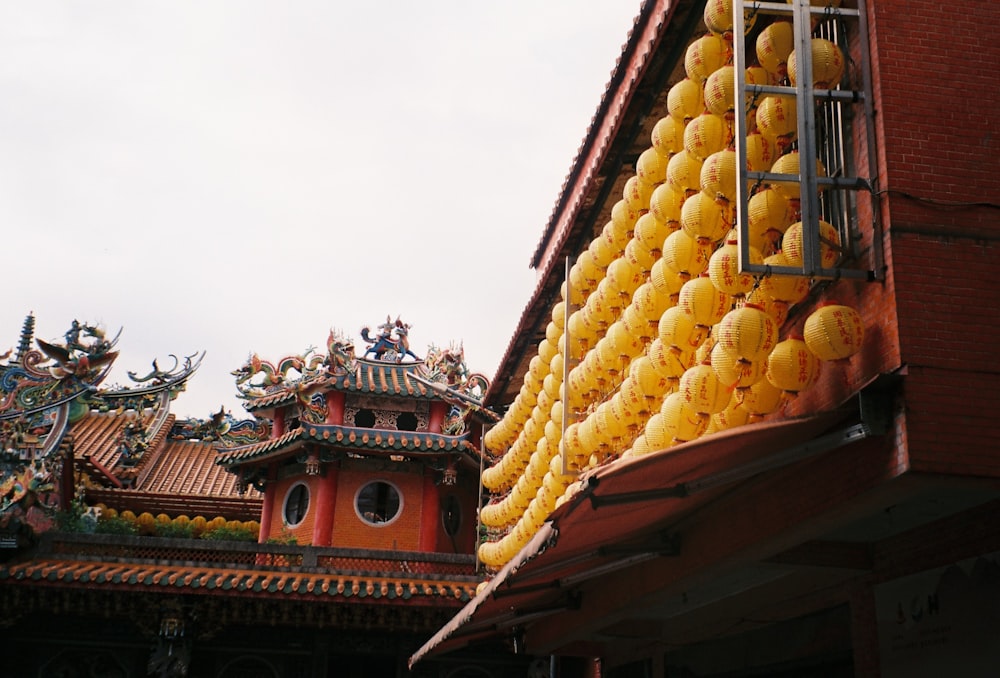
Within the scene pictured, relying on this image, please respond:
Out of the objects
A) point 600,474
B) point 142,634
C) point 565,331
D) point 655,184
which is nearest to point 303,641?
point 142,634

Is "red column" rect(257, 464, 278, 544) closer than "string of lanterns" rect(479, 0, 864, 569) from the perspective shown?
No

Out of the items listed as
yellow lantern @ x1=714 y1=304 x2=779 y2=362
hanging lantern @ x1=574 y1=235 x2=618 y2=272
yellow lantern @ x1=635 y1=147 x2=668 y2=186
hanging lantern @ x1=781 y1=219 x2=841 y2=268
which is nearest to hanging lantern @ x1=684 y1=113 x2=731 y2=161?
yellow lantern @ x1=635 y1=147 x2=668 y2=186

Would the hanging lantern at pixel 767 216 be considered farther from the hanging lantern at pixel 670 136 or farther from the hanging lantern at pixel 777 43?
the hanging lantern at pixel 670 136

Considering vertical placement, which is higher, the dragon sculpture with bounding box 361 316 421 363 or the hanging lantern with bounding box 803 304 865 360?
the dragon sculpture with bounding box 361 316 421 363

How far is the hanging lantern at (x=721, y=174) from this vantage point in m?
6.87

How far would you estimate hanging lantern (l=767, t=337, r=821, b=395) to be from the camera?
20.2 feet

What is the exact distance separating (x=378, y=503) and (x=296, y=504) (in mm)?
1713

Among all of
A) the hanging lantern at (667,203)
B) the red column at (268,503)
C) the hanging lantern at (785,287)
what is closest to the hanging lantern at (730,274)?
the hanging lantern at (785,287)

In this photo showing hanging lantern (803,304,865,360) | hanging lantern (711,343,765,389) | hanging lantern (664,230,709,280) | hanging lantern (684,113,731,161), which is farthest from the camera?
hanging lantern (664,230,709,280)

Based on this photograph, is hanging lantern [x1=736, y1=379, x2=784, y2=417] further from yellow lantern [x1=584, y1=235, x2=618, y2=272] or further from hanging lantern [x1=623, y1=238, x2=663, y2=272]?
yellow lantern [x1=584, y1=235, x2=618, y2=272]

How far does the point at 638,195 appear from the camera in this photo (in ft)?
30.1

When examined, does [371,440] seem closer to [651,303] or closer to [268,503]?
[268,503]

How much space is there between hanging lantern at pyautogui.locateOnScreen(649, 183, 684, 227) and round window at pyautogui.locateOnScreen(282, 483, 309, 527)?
13.1m

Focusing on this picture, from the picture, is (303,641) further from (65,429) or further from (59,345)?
(59,345)
